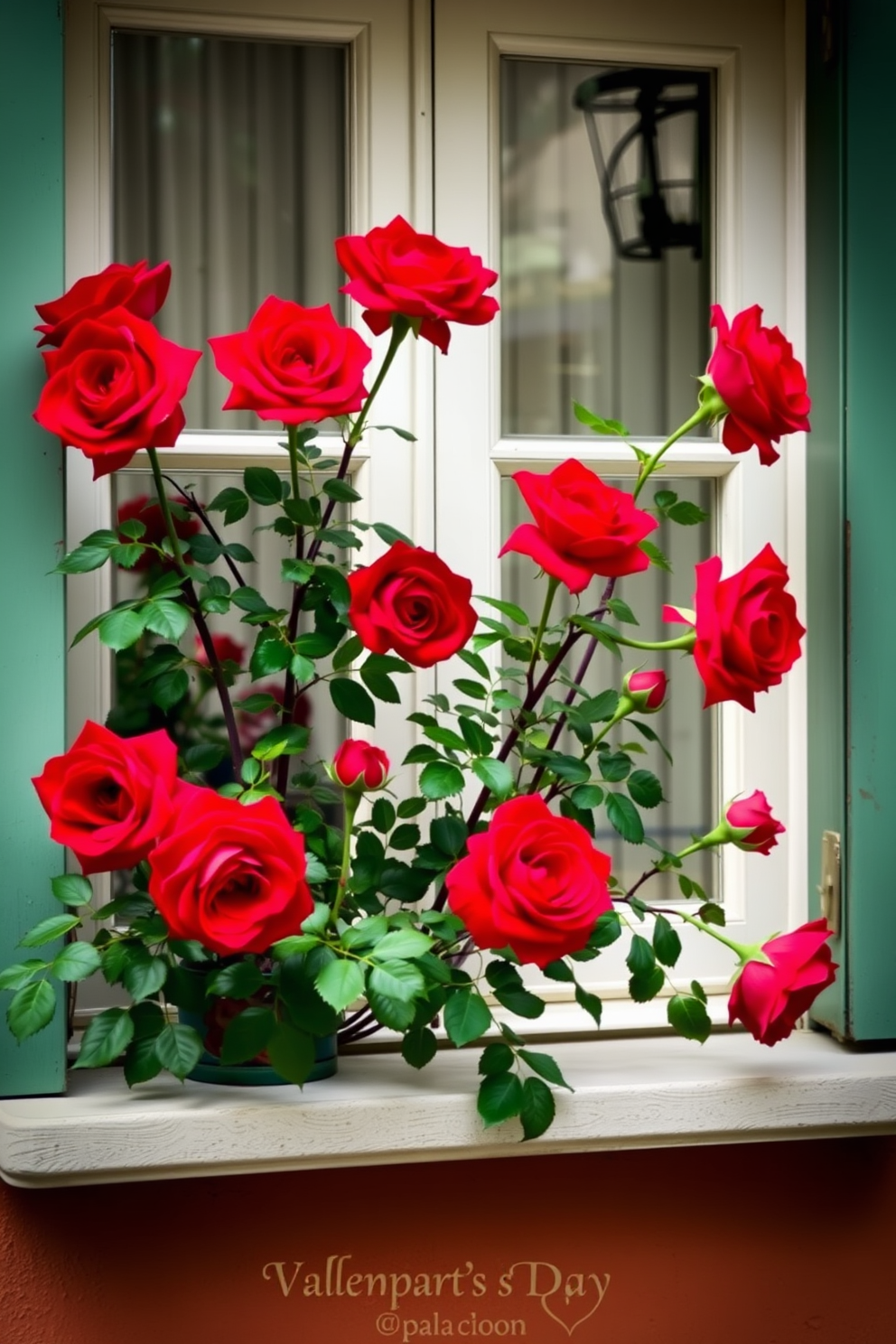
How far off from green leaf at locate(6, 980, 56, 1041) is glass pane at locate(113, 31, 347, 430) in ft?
1.98

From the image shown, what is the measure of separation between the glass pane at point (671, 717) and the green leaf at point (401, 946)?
43 centimetres

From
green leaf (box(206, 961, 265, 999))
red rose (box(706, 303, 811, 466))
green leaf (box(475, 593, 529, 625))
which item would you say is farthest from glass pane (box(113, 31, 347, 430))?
green leaf (box(206, 961, 265, 999))

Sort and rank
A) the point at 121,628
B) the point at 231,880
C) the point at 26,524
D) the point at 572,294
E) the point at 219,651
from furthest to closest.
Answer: the point at 572,294 → the point at 219,651 → the point at 26,524 → the point at 121,628 → the point at 231,880

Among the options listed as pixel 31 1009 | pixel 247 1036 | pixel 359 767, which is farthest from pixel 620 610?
pixel 31 1009

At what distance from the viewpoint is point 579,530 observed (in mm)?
1062

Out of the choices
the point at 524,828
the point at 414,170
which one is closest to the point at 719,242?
the point at 414,170

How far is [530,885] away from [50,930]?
1.38 ft

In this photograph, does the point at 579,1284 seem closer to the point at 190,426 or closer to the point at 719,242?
the point at 190,426

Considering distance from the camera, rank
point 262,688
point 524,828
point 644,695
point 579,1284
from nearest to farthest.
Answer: point 524,828, point 644,695, point 579,1284, point 262,688

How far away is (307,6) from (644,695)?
82cm

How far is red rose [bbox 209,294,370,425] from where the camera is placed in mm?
1048

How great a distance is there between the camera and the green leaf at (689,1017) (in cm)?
123

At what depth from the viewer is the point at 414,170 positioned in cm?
140

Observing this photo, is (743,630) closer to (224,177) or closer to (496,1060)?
(496,1060)
